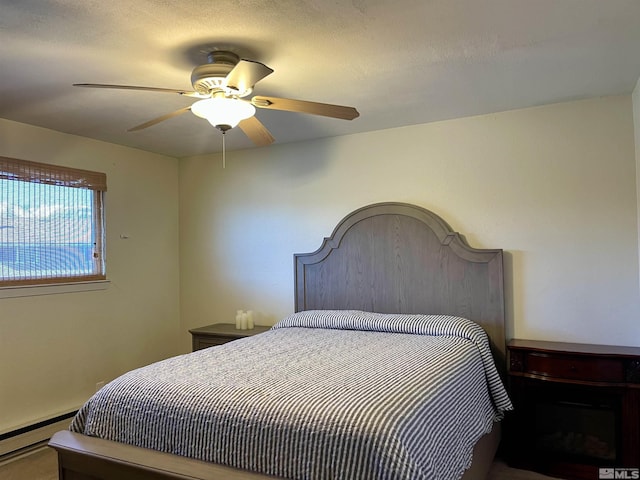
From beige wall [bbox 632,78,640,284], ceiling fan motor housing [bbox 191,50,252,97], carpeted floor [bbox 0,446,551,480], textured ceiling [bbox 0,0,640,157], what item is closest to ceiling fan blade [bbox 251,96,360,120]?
ceiling fan motor housing [bbox 191,50,252,97]

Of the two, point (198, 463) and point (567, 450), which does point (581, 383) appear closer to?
point (567, 450)

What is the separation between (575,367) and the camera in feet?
9.04

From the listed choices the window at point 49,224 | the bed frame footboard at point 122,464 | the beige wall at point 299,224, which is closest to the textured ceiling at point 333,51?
the beige wall at point 299,224

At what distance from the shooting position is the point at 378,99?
296 cm

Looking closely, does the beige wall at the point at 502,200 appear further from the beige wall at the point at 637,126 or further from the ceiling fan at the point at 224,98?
the ceiling fan at the point at 224,98

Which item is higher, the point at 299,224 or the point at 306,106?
the point at 306,106

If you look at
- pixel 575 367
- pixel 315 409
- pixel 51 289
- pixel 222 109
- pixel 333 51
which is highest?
pixel 333 51

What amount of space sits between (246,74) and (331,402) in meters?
1.33

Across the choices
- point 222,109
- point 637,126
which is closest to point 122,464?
point 222,109

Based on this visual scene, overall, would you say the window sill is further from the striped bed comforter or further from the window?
the striped bed comforter

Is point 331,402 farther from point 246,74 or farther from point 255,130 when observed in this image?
point 255,130

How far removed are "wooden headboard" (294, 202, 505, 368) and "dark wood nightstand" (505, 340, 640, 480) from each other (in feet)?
1.02

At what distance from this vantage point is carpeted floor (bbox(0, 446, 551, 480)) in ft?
9.21

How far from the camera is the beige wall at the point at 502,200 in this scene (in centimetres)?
300
